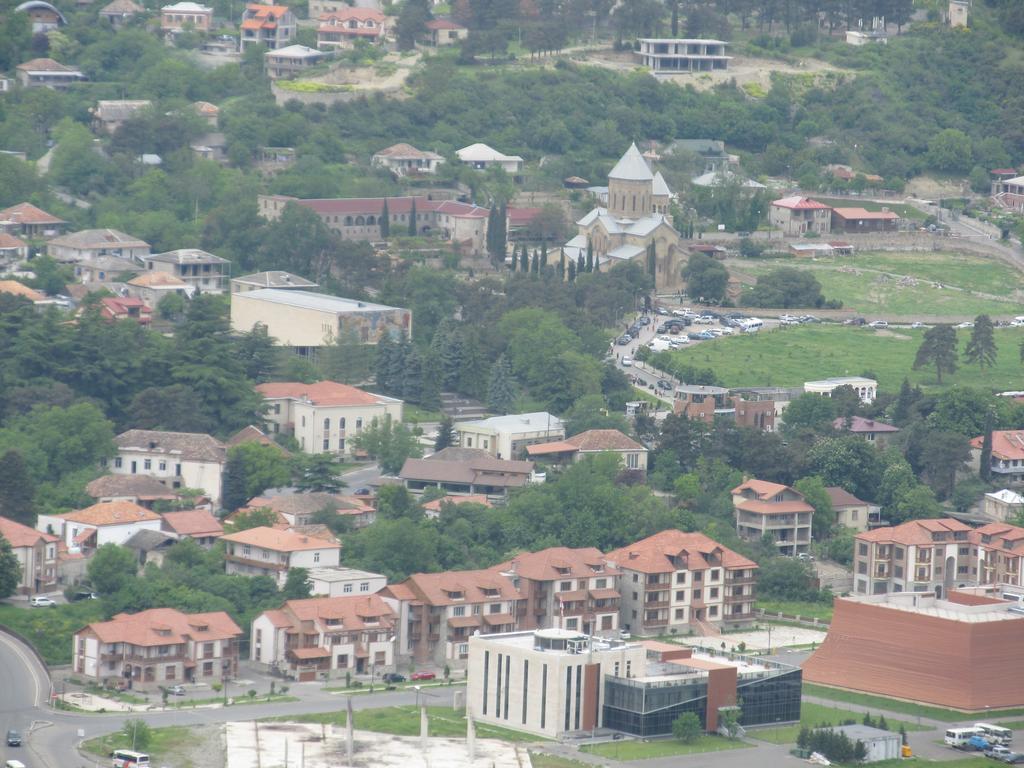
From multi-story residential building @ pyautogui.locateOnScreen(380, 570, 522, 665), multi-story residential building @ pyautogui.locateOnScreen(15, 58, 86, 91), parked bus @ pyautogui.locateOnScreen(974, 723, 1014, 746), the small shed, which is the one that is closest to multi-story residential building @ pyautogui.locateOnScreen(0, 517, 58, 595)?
multi-story residential building @ pyautogui.locateOnScreen(380, 570, 522, 665)

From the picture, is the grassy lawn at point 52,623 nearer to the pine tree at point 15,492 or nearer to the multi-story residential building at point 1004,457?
the pine tree at point 15,492

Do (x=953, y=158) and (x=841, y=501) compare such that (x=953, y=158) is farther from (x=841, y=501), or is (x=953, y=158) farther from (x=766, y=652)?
(x=766, y=652)

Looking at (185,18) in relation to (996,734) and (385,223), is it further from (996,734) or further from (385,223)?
(996,734)

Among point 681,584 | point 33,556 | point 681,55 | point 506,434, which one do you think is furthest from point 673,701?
point 681,55

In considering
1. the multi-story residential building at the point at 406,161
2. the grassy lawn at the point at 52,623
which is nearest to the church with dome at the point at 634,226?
the multi-story residential building at the point at 406,161

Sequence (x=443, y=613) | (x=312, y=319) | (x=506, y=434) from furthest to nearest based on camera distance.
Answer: (x=312, y=319)
(x=506, y=434)
(x=443, y=613)

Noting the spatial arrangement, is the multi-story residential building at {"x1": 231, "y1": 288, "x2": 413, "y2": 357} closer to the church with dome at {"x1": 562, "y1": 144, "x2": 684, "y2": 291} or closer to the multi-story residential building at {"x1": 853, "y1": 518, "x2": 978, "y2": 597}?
the church with dome at {"x1": 562, "y1": 144, "x2": 684, "y2": 291}
